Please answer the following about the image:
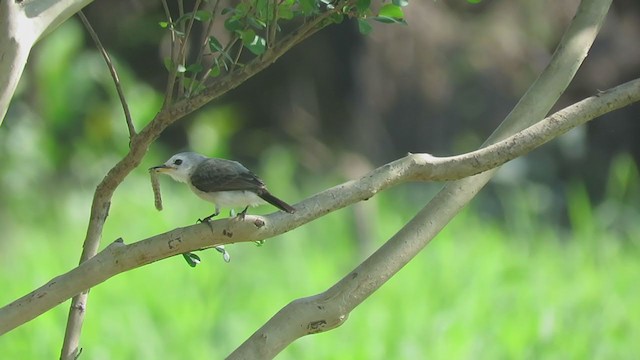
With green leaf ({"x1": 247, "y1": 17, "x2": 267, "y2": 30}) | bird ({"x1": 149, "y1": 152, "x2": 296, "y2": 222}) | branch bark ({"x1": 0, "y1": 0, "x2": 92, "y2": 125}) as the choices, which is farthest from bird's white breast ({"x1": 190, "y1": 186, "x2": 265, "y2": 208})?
branch bark ({"x1": 0, "y1": 0, "x2": 92, "y2": 125})

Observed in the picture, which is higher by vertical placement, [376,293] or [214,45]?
[376,293]

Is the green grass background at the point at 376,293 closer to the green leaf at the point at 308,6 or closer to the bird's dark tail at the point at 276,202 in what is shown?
the bird's dark tail at the point at 276,202

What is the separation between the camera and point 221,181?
7.42 ft

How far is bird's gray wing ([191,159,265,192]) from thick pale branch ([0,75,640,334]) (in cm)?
44

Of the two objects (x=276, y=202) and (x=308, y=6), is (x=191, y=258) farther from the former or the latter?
(x=308, y=6)

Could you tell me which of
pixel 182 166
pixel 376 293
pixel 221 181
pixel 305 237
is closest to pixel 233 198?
pixel 221 181

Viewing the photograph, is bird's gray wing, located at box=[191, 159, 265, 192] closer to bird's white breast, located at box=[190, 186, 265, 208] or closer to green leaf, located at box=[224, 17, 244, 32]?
bird's white breast, located at box=[190, 186, 265, 208]

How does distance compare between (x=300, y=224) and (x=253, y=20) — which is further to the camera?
(x=253, y=20)

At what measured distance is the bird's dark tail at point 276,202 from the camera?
1.70 meters

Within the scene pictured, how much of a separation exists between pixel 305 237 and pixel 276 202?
443cm

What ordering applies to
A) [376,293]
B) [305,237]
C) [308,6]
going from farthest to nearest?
[305,237]
[376,293]
[308,6]

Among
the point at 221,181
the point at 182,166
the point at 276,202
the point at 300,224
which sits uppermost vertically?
the point at 182,166

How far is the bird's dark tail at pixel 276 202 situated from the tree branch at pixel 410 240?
7.4 inches

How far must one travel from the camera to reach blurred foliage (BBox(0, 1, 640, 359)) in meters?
4.40
